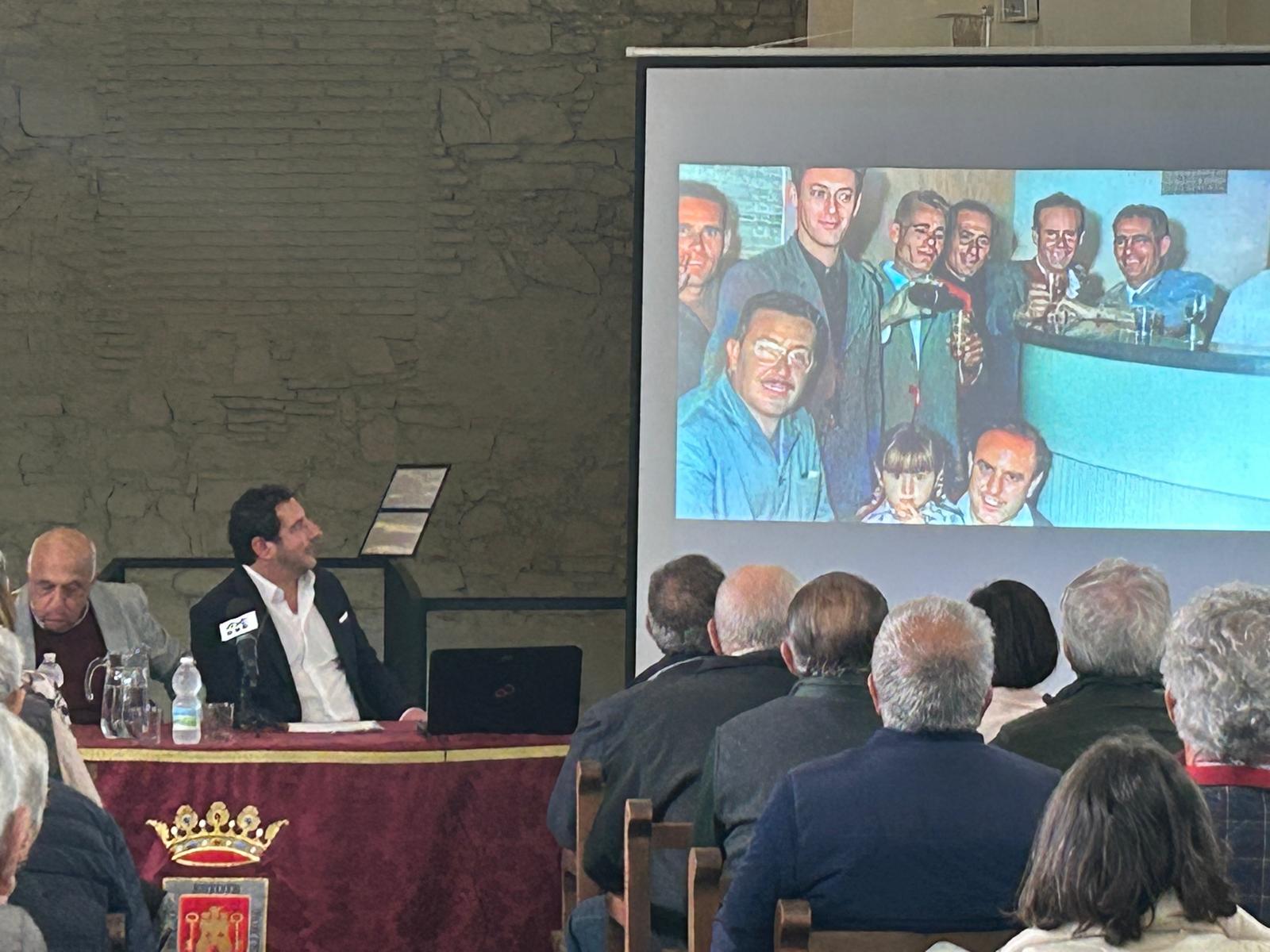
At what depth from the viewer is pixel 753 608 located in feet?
11.6

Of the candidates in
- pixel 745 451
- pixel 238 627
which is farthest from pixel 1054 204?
pixel 238 627

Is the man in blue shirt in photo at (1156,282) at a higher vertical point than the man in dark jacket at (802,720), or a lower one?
higher

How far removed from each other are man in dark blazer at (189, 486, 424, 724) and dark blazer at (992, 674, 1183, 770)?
6.27 ft

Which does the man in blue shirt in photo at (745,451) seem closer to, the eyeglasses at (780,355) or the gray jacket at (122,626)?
the eyeglasses at (780,355)

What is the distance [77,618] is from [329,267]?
145 inches

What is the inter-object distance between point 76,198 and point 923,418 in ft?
13.9

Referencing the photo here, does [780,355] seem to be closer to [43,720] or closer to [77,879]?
[43,720]

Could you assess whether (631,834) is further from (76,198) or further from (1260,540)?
(76,198)

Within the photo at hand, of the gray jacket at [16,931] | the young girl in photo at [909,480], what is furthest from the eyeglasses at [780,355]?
the gray jacket at [16,931]

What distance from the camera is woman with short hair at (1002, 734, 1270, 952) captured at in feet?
6.02

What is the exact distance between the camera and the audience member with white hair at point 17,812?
199 centimetres

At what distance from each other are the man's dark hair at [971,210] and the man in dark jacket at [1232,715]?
12.7 feet

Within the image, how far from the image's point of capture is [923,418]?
244 inches

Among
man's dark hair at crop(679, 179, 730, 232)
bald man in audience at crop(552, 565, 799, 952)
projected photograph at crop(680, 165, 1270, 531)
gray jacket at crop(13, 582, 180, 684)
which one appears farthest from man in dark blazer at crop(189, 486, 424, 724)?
man's dark hair at crop(679, 179, 730, 232)
